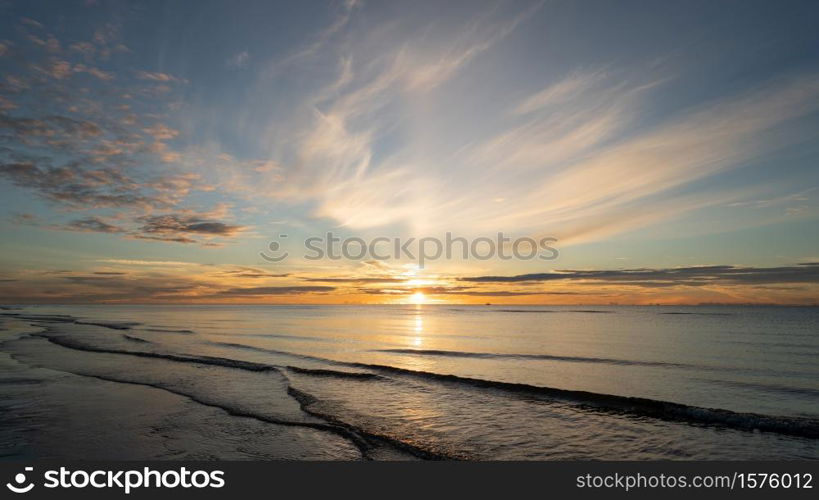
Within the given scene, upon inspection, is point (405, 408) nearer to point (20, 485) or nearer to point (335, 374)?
point (335, 374)

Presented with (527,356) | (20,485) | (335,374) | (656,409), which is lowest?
(527,356)

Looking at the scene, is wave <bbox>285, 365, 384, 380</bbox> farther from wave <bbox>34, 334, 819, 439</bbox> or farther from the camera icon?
the camera icon

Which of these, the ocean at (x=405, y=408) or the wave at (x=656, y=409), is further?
the wave at (x=656, y=409)

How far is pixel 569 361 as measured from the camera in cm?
3375

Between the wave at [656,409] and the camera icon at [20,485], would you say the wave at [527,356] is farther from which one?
the camera icon at [20,485]

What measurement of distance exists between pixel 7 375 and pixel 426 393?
2439 centimetres

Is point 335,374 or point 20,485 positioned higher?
point 20,485

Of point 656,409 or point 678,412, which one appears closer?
point 678,412

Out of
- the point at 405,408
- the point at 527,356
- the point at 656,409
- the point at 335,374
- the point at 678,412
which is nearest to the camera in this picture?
the point at 678,412

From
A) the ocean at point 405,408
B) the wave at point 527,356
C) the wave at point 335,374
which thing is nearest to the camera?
the ocean at point 405,408

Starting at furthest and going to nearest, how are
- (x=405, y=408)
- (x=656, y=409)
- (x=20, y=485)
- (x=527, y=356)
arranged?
(x=527, y=356), (x=405, y=408), (x=656, y=409), (x=20, y=485)

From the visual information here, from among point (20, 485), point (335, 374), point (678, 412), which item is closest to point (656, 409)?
point (678, 412)

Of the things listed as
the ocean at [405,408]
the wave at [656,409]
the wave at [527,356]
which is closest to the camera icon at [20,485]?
the ocean at [405,408]

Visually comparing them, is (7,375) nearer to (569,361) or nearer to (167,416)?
(167,416)
